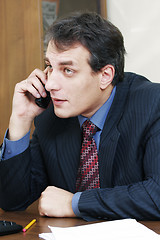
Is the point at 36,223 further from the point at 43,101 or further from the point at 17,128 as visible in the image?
the point at 43,101

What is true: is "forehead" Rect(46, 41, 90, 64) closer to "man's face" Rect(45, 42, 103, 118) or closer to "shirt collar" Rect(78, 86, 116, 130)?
"man's face" Rect(45, 42, 103, 118)

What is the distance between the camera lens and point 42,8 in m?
2.60

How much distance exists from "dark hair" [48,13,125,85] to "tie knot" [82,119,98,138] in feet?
0.80

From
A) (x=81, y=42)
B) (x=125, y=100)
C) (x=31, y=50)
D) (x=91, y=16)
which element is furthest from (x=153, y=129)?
(x=31, y=50)

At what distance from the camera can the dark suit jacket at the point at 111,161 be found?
49.9 inches

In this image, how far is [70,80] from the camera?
1.49m

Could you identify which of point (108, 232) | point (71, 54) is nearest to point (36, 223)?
point (108, 232)

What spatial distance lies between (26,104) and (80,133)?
0.31 m

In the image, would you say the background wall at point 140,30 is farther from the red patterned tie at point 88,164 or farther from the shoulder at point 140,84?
the red patterned tie at point 88,164

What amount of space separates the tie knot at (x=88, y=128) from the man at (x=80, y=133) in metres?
0.01

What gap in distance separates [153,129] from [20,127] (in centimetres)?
62

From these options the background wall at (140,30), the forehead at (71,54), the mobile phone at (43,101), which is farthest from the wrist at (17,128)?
the background wall at (140,30)

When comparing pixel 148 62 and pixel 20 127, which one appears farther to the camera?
pixel 148 62

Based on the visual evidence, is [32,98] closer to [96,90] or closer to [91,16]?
[96,90]
